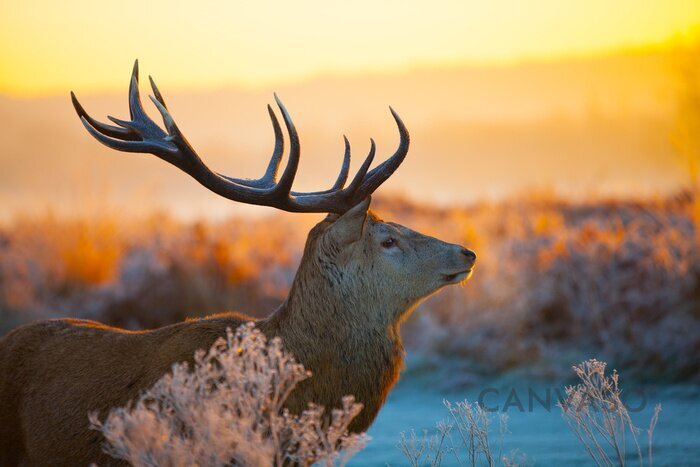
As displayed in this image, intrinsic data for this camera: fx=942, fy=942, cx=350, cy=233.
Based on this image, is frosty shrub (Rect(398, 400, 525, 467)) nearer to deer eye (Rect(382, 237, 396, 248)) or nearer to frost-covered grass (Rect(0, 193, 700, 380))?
deer eye (Rect(382, 237, 396, 248))

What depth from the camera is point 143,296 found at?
490 inches

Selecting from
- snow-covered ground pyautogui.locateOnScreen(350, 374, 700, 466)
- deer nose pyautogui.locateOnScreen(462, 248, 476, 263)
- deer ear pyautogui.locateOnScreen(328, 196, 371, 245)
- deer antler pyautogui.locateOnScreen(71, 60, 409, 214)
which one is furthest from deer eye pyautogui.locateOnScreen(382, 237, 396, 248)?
snow-covered ground pyautogui.locateOnScreen(350, 374, 700, 466)

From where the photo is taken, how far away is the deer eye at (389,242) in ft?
19.7

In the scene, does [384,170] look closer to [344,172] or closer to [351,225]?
[344,172]

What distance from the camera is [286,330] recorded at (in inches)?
223

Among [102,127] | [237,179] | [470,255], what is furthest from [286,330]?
[102,127]

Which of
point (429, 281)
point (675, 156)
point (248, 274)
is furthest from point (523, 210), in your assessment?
point (429, 281)

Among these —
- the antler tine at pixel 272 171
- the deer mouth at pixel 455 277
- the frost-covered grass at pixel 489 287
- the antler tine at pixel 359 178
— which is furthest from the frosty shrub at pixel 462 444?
the frost-covered grass at pixel 489 287

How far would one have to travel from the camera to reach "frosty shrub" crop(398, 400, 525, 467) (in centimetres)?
562

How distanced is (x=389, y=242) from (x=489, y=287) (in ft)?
20.3

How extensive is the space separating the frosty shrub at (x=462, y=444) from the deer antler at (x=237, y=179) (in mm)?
1447

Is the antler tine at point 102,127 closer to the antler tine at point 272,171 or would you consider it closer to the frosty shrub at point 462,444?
the antler tine at point 272,171

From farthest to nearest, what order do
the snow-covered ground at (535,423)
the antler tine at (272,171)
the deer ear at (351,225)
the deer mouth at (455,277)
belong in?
the snow-covered ground at (535,423)
the antler tine at (272,171)
the deer mouth at (455,277)
the deer ear at (351,225)

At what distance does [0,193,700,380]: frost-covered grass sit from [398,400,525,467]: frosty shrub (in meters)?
2.95
